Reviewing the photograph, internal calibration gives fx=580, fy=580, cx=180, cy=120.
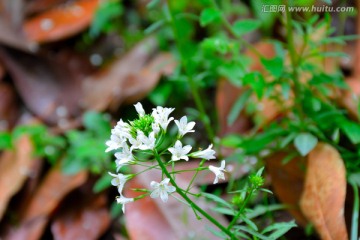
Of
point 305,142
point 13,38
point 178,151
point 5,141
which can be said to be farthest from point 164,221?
→ point 13,38

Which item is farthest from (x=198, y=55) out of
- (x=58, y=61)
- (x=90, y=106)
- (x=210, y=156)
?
(x=210, y=156)

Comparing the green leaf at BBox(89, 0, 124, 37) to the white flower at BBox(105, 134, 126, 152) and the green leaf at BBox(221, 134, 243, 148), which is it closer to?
the green leaf at BBox(221, 134, 243, 148)

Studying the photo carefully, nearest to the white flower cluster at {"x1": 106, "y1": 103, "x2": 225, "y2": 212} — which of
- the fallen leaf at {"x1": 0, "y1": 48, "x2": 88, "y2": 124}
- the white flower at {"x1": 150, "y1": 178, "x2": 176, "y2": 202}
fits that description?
the white flower at {"x1": 150, "y1": 178, "x2": 176, "y2": 202}

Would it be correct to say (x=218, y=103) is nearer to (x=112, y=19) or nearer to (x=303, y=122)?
(x=303, y=122)

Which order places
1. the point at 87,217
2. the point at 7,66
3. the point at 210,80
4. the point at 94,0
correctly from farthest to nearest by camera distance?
the point at 94,0
the point at 7,66
the point at 210,80
the point at 87,217

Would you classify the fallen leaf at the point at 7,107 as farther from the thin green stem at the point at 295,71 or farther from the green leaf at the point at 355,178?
the green leaf at the point at 355,178

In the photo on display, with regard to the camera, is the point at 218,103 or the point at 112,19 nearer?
the point at 218,103
